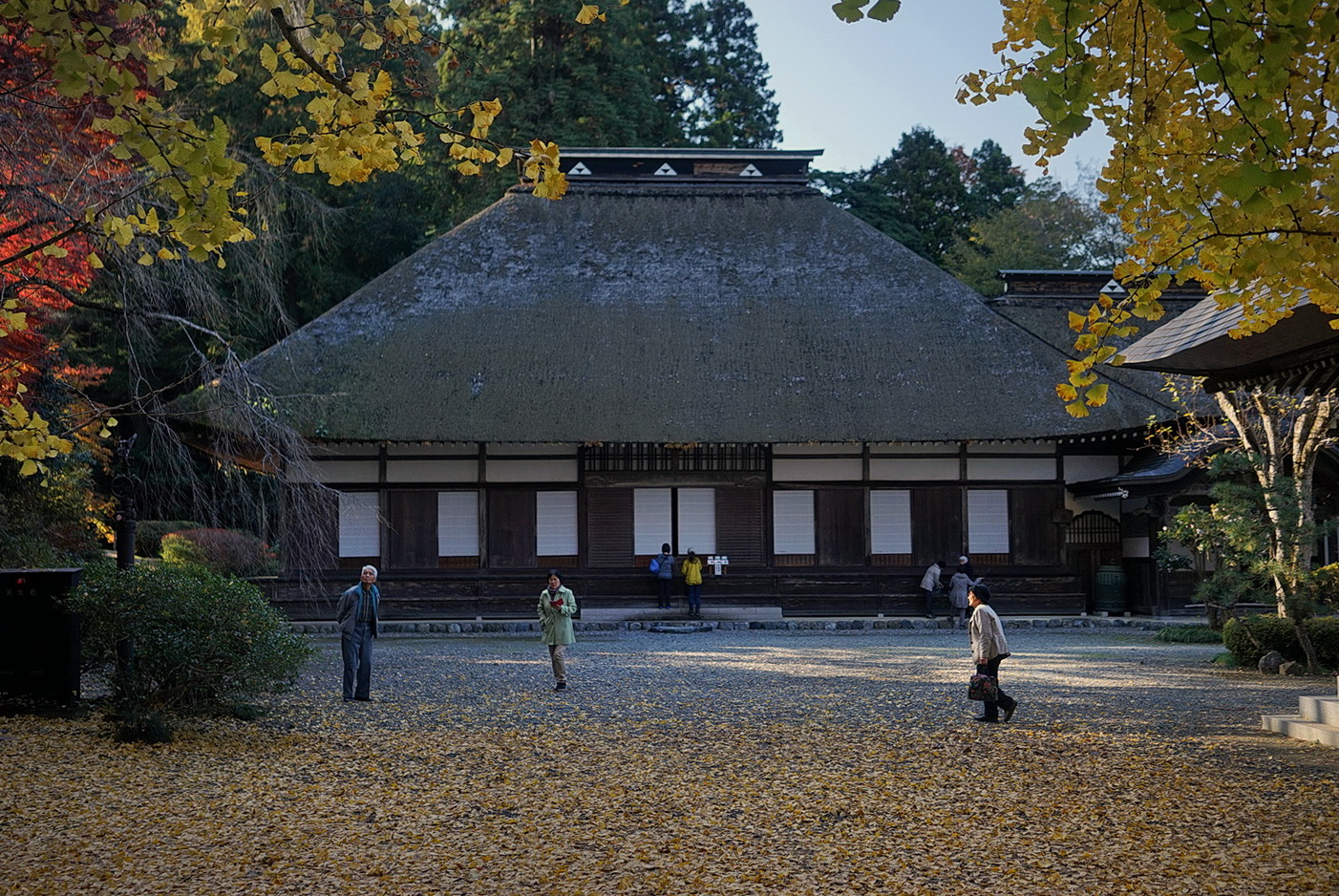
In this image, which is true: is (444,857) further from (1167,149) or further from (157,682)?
(1167,149)

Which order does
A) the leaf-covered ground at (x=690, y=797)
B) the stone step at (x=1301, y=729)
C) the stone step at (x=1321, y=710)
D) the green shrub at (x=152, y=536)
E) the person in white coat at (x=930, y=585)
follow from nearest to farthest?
the leaf-covered ground at (x=690, y=797) < the stone step at (x=1301, y=729) < the stone step at (x=1321, y=710) < the person in white coat at (x=930, y=585) < the green shrub at (x=152, y=536)

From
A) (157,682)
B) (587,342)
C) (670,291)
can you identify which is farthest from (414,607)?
(157,682)

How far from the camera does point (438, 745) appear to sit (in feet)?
32.3

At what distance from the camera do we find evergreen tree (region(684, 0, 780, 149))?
43938 mm

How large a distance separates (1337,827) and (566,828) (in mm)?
4348

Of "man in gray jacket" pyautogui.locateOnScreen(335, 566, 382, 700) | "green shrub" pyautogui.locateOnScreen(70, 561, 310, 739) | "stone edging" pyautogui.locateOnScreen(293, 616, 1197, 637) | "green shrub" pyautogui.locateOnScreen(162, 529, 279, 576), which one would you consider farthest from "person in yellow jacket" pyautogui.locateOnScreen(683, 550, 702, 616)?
"green shrub" pyautogui.locateOnScreen(70, 561, 310, 739)

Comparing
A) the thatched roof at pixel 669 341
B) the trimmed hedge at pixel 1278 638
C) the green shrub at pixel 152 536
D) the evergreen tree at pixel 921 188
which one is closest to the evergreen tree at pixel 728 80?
the evergreen tree at pixel 921 188

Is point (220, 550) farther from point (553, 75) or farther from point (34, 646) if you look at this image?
point (34, 646)

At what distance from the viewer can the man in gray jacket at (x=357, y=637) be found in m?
12.5

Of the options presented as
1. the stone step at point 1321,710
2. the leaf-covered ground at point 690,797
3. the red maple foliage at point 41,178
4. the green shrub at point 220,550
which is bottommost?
the leaf-covered ground at point 690,797

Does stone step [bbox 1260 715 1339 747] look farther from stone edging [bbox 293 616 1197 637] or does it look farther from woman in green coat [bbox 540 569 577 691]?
stone edging [bbox 293 616 1197 637]

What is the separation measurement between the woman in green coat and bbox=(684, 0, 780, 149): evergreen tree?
3130 centimetres

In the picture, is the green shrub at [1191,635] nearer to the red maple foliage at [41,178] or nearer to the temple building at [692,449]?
the temple building at [692,449]

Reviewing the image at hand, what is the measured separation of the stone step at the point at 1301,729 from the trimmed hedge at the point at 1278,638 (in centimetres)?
481
